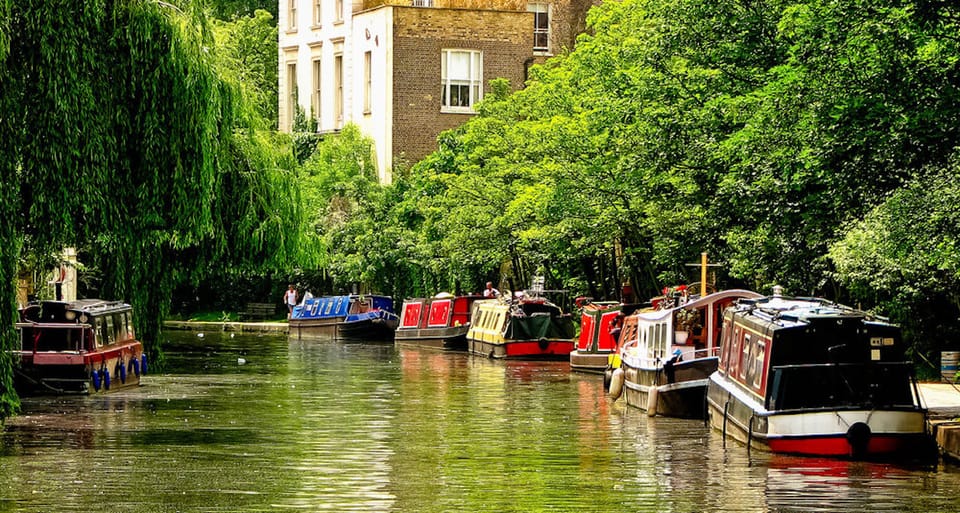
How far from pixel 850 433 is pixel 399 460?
6.79 m

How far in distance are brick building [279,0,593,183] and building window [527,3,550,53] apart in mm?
47

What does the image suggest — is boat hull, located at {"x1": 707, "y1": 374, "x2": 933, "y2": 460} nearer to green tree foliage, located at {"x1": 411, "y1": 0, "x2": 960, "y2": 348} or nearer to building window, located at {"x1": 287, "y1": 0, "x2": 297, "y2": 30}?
green tree foliage, located at {"x1": 411, "y1": 0, "x2": 960, "y2": 348}

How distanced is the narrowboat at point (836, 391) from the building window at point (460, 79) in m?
56.2

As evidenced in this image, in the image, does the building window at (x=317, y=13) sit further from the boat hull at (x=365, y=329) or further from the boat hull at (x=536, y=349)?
the boat hull at (x=536, y=349)

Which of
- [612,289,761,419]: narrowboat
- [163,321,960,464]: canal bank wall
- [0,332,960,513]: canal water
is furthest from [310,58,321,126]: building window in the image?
[163,321,960,464]: canal bank wall

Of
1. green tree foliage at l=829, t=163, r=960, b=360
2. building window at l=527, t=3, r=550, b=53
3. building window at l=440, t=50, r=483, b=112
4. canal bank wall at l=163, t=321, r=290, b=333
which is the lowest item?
canal bank wall at l=163, t=321, r=290, b=333

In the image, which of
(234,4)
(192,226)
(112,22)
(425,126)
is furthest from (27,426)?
(234,4)

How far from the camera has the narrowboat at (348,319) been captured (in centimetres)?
7525

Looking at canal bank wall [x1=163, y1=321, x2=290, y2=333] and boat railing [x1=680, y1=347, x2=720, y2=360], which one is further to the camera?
canal bank wall [x1=163, y1=321, x2=290, y2=333]

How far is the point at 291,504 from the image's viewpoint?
904 inches

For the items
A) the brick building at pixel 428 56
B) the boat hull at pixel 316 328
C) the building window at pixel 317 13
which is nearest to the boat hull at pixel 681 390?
the boat hull at pixel 316 328

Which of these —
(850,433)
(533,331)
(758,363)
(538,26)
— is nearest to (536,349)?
(533,331)

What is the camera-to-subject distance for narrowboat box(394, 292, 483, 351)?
224 feet

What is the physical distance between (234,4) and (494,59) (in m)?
25.9
